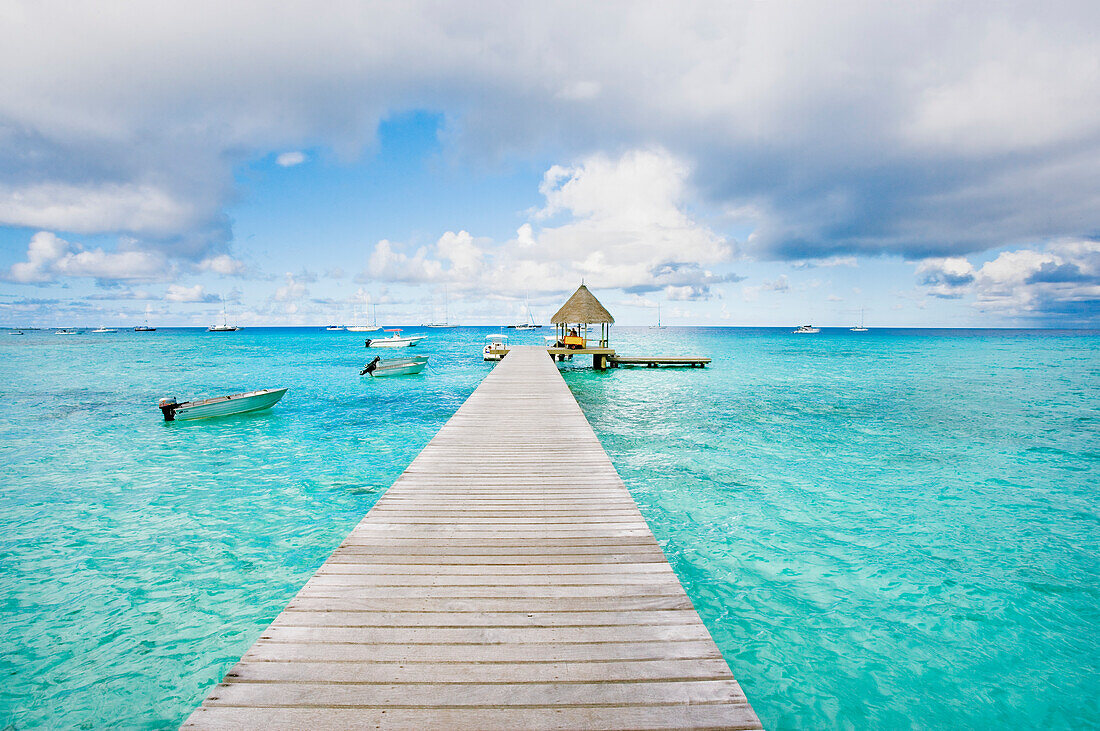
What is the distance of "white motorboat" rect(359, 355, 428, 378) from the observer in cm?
3072

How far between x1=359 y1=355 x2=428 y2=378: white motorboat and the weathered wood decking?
2693 centimetres

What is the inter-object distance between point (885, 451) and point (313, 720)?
15.4 m

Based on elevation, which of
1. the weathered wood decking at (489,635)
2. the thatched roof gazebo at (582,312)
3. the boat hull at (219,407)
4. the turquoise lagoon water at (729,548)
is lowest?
the turquoise lagoon water at (729,548)

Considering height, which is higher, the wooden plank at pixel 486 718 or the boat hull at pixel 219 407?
the wooden plank at pixel 486 718

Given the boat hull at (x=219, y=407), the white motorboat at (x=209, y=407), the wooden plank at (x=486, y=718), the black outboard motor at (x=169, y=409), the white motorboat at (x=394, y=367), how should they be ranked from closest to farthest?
the wooden plank at (x=486, y=718) → the black outboard motor at (x=169, y=409) → the white motorboat at (x=209, y=407) → the boat hull at (x=219, y=407) → the white motorboat at (x=394, y=367)

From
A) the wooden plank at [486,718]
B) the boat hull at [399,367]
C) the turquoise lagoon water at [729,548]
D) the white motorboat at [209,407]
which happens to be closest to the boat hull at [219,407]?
the white motorboat at [209,407]

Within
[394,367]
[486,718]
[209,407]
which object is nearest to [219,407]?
[209,407]

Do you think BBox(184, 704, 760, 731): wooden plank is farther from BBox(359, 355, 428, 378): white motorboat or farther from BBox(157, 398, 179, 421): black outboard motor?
BBox(359, 355, 428, 378): white motorboat

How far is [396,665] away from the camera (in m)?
2.76

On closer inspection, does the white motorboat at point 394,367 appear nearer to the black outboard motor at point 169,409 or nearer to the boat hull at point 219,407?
the boat hull at point 219,407

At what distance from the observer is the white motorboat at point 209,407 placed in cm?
1677

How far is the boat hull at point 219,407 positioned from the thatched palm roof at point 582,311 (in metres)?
19.2

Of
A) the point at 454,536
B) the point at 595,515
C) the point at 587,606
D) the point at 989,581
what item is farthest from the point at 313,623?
the point at 989,581

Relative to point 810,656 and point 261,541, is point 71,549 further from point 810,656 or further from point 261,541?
point 810,656
